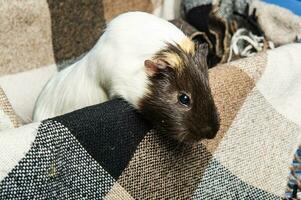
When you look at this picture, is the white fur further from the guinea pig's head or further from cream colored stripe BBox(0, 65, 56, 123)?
cream colored stripe BBox(0, 65, 56, 123)

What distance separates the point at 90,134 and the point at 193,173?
0.24 meters

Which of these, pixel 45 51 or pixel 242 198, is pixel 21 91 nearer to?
pixel 45 51

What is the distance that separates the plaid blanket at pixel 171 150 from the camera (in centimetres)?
75

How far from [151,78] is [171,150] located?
0.14 meters

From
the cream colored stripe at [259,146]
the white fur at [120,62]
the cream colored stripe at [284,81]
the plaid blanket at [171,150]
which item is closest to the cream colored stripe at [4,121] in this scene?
the plaid blanket at [171,150]

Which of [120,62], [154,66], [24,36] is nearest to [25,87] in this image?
[24,36]

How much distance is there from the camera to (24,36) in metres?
1.43

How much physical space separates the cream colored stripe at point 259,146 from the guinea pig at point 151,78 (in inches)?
5.7

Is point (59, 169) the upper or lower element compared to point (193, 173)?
A: upper

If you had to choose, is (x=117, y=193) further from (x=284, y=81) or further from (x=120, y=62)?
(x=284, y=81)

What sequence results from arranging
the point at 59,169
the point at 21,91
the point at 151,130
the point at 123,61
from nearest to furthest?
the point at 59,169
the point at 151,130
the point at 123,61
the point at 21,91

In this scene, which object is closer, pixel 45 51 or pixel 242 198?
pixel 242 198

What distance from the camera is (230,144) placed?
990 mm

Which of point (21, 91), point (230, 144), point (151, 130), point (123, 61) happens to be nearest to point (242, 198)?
point (230, 144)
